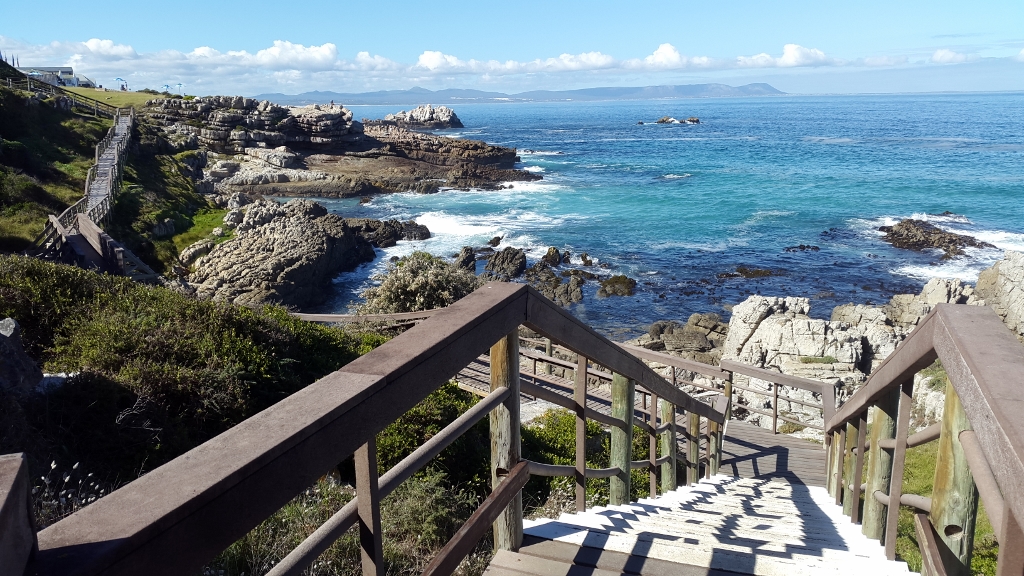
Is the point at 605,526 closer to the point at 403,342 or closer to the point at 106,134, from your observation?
the point at 403,342

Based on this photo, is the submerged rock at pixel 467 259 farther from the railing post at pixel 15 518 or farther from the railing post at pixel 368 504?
the railing post at pixel 15 518

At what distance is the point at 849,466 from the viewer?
14.3ft

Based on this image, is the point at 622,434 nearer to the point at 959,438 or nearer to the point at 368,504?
the point at 959,438

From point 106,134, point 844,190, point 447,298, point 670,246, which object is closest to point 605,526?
point 447,298

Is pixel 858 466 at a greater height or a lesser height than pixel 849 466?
greater

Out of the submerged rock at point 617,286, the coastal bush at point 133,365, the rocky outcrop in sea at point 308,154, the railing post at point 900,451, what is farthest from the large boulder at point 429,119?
the railing post at point 900,451

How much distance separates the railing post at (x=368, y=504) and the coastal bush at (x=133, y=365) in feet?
12.8

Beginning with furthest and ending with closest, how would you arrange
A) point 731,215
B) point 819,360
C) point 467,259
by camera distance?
point 731,215, point 467,259, point 819,360

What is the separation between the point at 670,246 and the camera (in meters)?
36.4

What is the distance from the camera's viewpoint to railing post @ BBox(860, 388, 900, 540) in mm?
3182

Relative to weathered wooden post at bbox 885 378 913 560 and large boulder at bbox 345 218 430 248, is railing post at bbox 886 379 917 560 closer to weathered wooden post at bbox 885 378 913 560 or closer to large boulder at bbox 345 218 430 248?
weathered wooden post at bbox 885 378 913 560

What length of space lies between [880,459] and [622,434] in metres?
1.20

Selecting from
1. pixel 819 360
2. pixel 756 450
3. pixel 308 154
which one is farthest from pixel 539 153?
pixel 756 450

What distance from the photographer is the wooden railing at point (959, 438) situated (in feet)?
4.64
